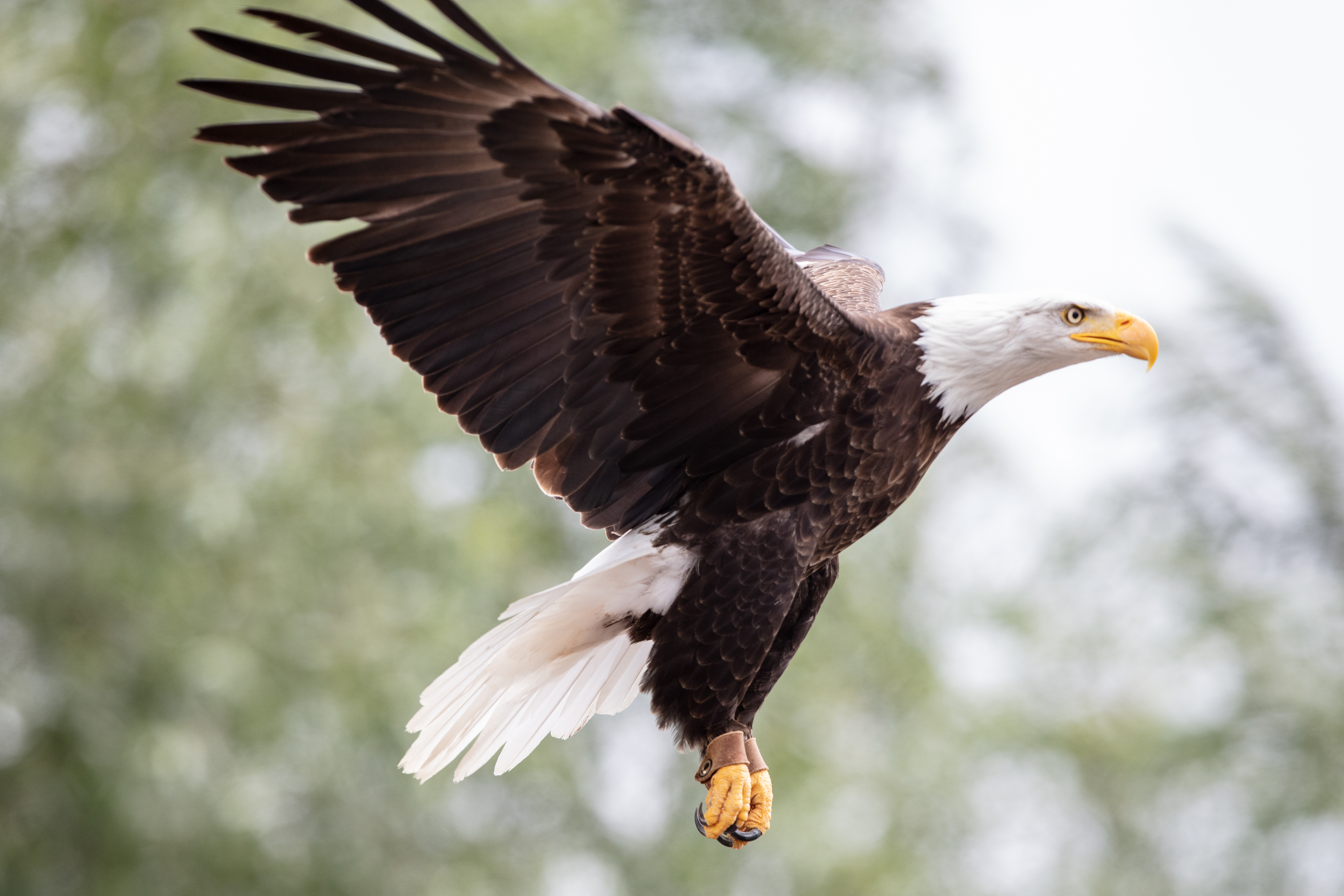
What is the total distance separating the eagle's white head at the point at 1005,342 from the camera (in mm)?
2660

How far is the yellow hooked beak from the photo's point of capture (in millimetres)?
2678

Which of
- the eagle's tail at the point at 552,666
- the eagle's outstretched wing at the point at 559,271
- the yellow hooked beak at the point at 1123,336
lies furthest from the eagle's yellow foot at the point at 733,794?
the yellow hooked beak at the point at 1123,336

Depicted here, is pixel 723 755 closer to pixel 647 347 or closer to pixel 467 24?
pixel 647 347

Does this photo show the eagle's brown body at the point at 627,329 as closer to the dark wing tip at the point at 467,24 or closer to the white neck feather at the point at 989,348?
the white neck feather at the point at 989,348

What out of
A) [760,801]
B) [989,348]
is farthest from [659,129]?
[760,801]

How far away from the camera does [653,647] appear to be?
286 centimetres

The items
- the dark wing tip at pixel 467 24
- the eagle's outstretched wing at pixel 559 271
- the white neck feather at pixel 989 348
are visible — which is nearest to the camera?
the dark wing tip at pixel 467 24

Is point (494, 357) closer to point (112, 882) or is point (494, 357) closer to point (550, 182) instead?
point (550, 182)

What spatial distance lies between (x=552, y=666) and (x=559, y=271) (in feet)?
3.03

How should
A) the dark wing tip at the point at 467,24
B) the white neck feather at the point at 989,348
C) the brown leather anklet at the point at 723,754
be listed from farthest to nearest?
1. the brown leather anklet at the point at 723,754
2. the white neck feather at the point at 989,348
3. the dark wing tip at the point at 467,24

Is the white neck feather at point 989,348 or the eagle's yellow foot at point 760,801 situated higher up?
the white neck feather at point 989,348

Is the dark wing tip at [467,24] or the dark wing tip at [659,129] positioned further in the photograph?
the dark wing tip at [659,129]

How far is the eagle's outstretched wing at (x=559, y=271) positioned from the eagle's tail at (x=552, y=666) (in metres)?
0.11

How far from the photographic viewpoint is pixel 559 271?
263cm
